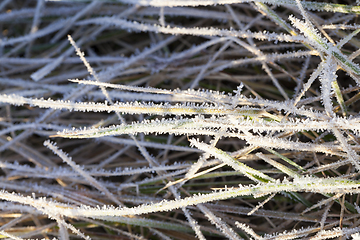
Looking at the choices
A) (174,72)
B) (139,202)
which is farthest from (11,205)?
(174,72)

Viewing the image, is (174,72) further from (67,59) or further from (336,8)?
(336,8)

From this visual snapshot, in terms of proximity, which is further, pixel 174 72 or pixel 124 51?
pixel 124 51

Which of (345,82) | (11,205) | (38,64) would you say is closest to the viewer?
(11,205)

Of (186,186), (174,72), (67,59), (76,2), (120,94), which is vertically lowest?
(186,186)

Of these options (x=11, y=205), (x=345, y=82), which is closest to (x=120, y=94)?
(x=11, y=205)

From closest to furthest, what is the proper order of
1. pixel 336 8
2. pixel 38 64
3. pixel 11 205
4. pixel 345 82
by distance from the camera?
pixel 336 8 → pixel 11 205 → pixel 345 82 → pixel 38 64

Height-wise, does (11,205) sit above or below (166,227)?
above

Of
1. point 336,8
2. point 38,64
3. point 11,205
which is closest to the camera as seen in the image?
point 336,8

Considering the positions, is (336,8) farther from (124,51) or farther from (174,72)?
(124,51)
